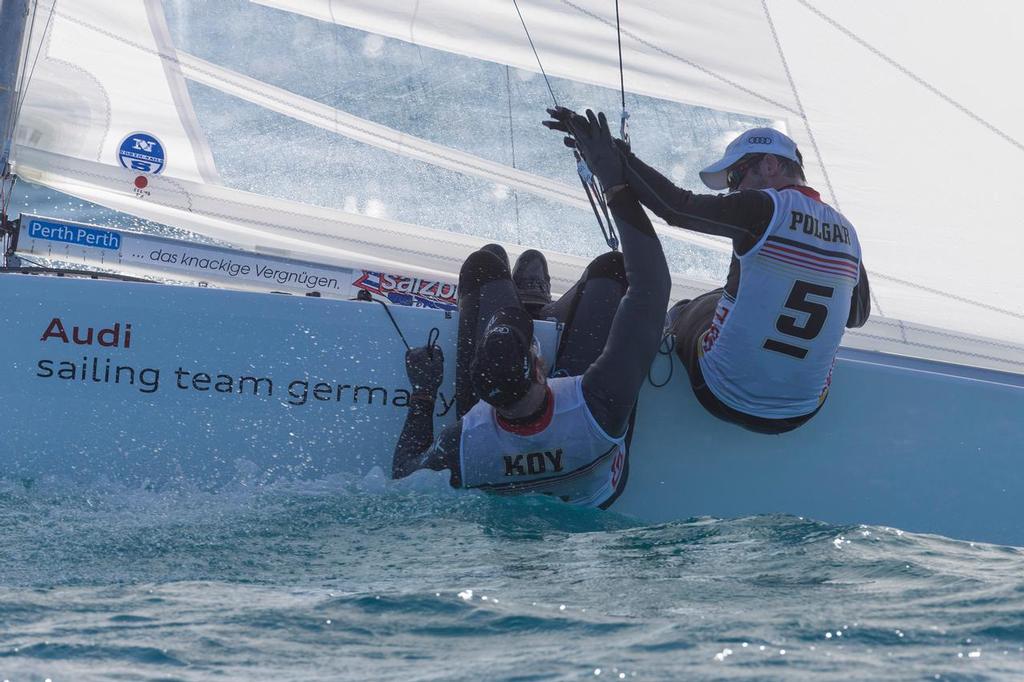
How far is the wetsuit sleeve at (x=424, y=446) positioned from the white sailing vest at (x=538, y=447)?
20mm

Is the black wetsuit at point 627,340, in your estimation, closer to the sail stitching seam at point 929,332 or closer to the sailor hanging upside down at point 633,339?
the sailor hanging upside down at point 633,339

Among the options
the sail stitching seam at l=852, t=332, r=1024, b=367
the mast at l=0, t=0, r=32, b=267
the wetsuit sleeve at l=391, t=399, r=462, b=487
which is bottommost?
the wetsuit sleeve at l=391, t=399, r=462, b=487

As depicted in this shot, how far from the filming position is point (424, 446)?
2.36 m

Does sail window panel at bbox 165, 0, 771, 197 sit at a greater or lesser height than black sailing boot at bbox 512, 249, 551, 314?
greater

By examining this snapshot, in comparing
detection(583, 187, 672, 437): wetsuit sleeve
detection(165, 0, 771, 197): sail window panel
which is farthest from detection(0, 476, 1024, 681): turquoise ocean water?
detection(165, 0, 771, 197): sail window panel

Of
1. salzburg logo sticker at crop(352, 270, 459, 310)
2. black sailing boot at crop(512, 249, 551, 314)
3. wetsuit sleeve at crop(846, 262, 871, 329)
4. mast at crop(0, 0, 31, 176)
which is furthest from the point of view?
salzburg logo sticker at crop(352, 270, 459, 310)

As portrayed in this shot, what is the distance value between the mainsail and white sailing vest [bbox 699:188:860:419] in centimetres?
79

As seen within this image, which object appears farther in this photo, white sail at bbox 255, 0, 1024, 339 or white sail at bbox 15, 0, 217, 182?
white sail at bbox 15, 0, 217, 182

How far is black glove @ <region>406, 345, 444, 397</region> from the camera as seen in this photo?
93.9 inches

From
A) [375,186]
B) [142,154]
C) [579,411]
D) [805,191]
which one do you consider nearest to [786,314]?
[805,191]

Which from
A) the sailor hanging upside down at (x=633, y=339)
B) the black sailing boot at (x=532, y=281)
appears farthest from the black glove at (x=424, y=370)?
the black sailing boot at (x=532, y=281)

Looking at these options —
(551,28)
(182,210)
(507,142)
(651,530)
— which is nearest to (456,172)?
(507,142)

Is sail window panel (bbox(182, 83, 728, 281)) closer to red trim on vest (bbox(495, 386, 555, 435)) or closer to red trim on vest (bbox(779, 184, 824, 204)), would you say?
red trim on vest (bbox(779, 184, 824, 204))

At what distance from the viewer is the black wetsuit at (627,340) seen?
7.27 ft
